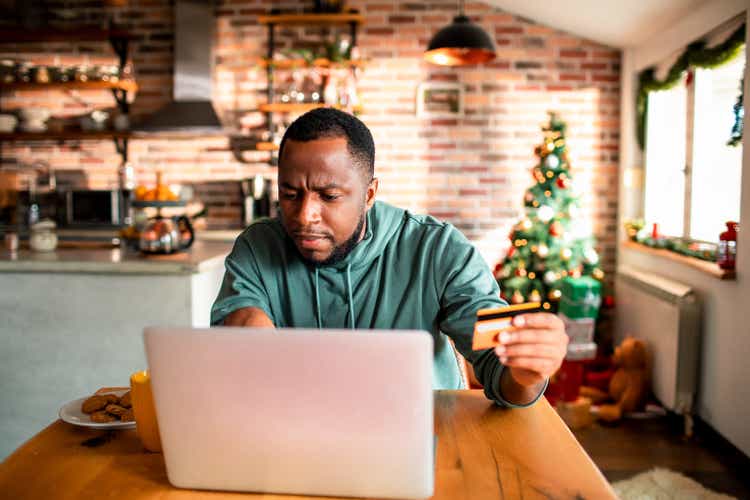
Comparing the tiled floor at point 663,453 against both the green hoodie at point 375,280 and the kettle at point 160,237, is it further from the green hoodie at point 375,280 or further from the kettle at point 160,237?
the kettle at point 160,237

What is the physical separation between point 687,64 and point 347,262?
9.24 feet

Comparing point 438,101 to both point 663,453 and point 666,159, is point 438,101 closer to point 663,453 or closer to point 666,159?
point 666,159

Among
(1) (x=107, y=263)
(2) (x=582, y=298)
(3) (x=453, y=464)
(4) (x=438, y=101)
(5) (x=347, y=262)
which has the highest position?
(4) (x=438, y=101)

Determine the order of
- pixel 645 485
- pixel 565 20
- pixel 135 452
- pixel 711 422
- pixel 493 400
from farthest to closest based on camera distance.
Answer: pixel 565 20
pixel 711 422
pixel 645 485
pixel 493 400
pixel 135 452

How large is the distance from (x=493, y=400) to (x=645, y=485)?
183 centimetres

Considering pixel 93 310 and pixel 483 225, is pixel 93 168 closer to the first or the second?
pixel 93 310

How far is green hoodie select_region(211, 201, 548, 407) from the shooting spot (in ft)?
4.94

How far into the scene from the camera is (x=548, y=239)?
4.32 meters

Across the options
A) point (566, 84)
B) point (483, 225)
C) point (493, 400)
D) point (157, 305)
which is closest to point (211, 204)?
point (483, 225)

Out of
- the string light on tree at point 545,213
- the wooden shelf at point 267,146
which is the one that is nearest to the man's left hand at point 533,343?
the string light on tree at point 545,213

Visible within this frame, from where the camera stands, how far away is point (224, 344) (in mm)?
795

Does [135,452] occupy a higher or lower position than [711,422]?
higher

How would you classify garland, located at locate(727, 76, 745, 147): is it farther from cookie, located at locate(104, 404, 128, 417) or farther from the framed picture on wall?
cookie, located at locate(104, 404, 128, 417)

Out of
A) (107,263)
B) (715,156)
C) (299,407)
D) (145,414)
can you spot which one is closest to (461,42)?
(715,156)
